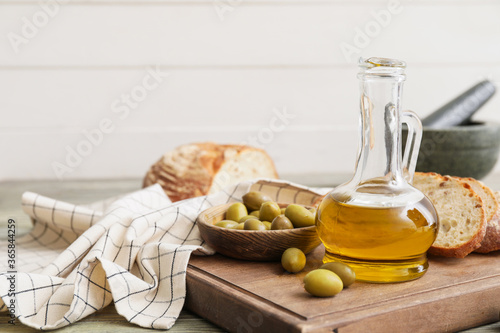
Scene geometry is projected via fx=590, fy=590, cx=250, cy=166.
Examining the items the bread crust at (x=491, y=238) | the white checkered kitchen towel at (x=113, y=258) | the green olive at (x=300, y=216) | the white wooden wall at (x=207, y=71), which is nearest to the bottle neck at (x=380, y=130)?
the green olive at (x=300, y=216)

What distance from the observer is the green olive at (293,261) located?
3.71 ft

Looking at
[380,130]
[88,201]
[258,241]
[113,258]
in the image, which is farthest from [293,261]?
[88,201]

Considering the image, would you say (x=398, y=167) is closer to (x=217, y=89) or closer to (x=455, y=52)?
(x=217, y=89)

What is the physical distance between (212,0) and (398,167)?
2.08m

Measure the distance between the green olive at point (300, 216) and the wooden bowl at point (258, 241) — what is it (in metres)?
0.03

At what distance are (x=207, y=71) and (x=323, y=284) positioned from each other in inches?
86.5

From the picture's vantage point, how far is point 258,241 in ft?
3.89

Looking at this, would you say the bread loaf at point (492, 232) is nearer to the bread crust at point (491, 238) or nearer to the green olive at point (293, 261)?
the bread crust at point (491, 238)

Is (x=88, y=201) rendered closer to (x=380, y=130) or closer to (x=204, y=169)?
(x=204, y=169)

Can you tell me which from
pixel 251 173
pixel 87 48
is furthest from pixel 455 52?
pixel 87 48

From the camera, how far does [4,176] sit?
302 cm

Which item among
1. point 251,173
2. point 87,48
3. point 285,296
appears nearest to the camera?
point 285,296

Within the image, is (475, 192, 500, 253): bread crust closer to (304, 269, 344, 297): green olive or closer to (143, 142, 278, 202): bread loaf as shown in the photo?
(304, 269, 344, 297): green olive

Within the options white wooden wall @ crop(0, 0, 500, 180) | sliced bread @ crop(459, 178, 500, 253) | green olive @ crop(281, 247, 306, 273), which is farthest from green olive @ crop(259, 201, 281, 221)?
white wooden wall @ crop(0, 0, 500, 180)
